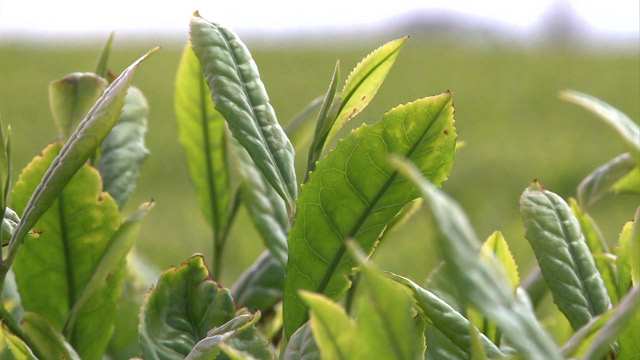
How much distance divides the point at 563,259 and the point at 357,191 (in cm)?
13

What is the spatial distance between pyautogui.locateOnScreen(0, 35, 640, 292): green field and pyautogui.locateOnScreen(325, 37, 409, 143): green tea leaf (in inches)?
71.9

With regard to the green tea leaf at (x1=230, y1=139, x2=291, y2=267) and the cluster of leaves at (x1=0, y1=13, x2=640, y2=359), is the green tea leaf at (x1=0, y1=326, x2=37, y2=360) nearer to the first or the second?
the cluster of leaves at (x1=0, y1=13, x2=640, y2=359)

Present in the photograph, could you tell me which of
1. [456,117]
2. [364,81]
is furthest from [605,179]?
[456,117]

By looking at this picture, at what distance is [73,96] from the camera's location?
53 centimetres

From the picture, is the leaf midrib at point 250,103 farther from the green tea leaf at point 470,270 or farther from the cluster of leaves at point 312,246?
the green tea leaf at point 470,270

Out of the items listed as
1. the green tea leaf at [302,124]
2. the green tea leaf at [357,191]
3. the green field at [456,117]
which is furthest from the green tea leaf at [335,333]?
the green field at [456,117]

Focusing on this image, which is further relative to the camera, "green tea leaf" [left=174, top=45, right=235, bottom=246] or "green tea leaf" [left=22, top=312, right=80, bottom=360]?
"green tea leaf" [left=174, top=45, right=235, bottom=246]

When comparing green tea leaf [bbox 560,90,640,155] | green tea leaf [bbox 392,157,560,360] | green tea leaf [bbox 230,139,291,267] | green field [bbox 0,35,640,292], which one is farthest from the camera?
green field [bbox 0,35,640,292]

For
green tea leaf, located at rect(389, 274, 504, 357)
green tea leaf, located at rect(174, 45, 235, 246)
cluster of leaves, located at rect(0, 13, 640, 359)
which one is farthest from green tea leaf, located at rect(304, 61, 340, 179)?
green tea leaf, located at rect(174, 45, 235, 246)

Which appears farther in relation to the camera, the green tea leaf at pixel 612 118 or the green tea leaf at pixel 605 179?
the green tea leaf at pixel 605 179

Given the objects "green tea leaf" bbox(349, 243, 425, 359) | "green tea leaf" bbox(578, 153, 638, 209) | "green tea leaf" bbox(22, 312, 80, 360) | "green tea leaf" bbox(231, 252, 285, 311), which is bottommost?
"green tea leaf" bbox(231, 252, 285, 311)

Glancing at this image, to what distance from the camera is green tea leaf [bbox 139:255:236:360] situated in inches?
18.0

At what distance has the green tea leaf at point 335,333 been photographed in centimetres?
29

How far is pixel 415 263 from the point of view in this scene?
2936mm
